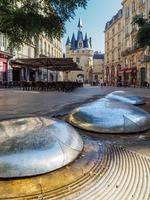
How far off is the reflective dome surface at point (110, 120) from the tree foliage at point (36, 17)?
7.22 feet

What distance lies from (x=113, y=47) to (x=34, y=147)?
6934 cm

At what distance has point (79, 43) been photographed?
11425 cm

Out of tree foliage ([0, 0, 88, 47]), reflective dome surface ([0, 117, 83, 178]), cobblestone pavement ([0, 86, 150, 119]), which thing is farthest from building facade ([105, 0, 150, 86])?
reflective dome surface ([0, 117, 83, 178])

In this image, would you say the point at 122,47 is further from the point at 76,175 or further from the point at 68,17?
the point at 76,175

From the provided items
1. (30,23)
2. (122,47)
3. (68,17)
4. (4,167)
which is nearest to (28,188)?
(4,167)

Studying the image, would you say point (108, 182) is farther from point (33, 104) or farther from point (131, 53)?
point (131, 53)

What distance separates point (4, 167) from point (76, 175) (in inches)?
27.6

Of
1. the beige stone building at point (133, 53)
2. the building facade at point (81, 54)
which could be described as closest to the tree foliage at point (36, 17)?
the beige stone building at point (133, 53)

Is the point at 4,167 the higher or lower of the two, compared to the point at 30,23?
lower

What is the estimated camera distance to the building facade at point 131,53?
48.9 meters

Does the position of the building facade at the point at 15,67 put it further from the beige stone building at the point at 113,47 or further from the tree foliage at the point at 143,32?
the beige stone building at the point at 113,47

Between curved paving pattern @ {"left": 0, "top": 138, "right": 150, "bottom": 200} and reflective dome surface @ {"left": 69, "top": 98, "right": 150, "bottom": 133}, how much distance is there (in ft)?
4.75

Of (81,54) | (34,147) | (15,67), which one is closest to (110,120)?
(34,147)

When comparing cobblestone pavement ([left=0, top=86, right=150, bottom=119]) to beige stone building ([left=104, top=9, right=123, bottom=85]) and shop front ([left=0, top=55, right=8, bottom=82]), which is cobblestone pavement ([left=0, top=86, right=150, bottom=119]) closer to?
shop front ([left=0, top=55, right=8, bottom=82])
